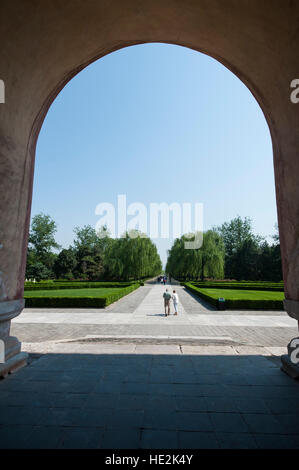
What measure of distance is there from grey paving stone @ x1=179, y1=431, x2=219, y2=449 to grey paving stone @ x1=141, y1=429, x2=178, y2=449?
68mm

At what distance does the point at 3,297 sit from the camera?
366cm

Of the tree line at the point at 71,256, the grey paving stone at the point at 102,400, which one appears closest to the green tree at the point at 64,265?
the tree line at the point at 71,256

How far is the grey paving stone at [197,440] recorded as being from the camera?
89.4 inches

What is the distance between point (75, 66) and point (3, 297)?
4.11 metres

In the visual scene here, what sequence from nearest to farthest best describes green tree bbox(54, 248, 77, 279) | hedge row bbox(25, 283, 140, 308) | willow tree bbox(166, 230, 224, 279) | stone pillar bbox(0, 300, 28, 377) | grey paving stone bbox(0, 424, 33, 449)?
grey paving stone bbox(0, 424, 33, 449), stone pillar bbox(0, 300, 28, 377), hedge row bbox(25, 283, 140, 308), willow tree bbox(166, 230, 224, 279), green tree bbox(54, 248, 77, 279)

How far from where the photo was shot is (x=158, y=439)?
7.72ft

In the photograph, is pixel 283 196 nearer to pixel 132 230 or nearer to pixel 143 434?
pixel 143 434

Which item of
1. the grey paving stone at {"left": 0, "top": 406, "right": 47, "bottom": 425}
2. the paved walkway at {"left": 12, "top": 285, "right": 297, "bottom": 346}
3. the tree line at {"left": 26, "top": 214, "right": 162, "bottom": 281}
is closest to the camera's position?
the grey paving stone at {"left": 0, "top": 406, "right": 47, "bottom": 425}

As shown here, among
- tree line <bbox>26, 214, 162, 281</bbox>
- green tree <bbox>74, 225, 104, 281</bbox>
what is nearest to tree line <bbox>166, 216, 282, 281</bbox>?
tree line <bbox>26, 214, 162, 281</bbox>

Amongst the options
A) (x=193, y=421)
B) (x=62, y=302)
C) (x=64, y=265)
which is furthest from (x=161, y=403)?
(x=64, y=265)

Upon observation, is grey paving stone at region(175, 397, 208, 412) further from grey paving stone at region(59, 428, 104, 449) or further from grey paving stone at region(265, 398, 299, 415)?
grey paving stone at region(59, 428, 104, 449)

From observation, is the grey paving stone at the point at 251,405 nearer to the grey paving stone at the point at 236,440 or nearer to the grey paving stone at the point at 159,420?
the grey paving stone at the point at 236,440

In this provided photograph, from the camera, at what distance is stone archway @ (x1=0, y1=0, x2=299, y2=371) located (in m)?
3.39
